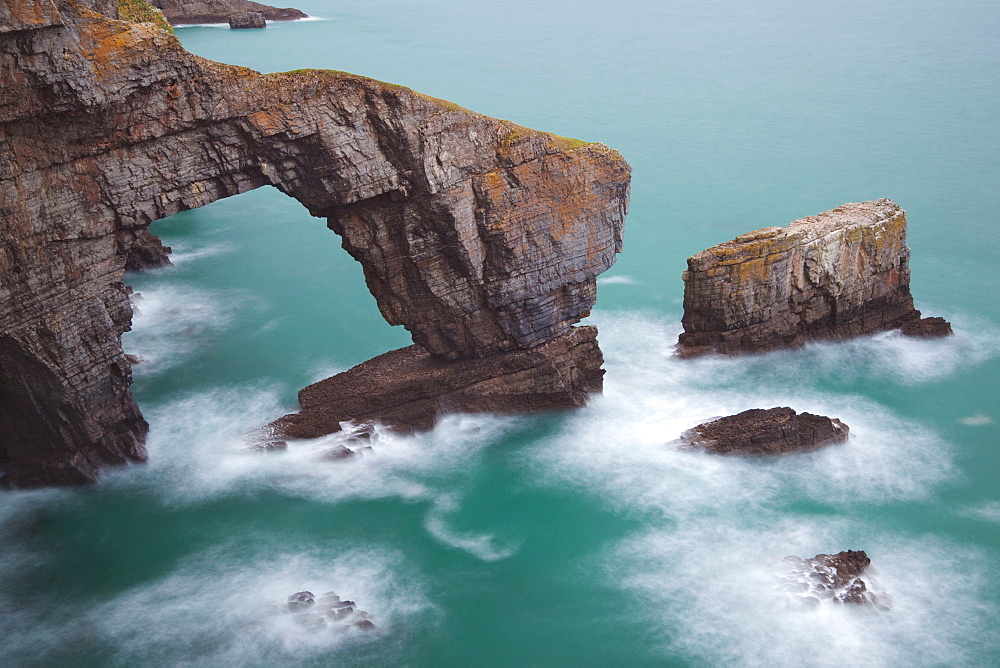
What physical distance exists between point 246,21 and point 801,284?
73.8 m

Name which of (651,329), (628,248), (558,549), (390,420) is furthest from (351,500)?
(628,248)

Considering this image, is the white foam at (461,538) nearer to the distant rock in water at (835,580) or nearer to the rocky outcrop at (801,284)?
the distant rock in water at (835,580)

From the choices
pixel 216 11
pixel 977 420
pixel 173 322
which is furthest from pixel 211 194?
pixel 216 11

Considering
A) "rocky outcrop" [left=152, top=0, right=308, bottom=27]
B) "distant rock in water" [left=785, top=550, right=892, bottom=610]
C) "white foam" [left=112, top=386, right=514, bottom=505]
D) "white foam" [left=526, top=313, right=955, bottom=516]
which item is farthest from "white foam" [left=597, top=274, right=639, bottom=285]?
"rocky outcrop" [left=152, top=0, right=308, bottom=27]

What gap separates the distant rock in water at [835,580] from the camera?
83.3 feet

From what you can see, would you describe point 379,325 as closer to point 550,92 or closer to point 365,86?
point 365,86

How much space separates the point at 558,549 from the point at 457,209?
10.8m

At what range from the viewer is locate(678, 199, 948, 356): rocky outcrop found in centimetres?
3672

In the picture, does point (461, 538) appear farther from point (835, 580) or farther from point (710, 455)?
point (835, 580)

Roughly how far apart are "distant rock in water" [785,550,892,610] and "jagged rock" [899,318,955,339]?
631 inches

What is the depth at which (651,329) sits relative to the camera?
1609 inches

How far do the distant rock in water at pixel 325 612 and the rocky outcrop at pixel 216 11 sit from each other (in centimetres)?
8269

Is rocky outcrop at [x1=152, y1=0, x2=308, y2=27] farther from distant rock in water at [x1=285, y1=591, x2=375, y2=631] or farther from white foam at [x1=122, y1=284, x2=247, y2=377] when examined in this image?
distant rock in water at [x1=285, y1=591, x2=375, y2=631]

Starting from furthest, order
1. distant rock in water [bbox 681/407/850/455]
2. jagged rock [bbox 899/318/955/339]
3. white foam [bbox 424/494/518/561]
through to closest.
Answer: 1. jagged rock [bbox 899/318/955/339]
2. distant rock in water [bbox 681/407/850/455]
3. white foam [bbox 424/494/518/561]
